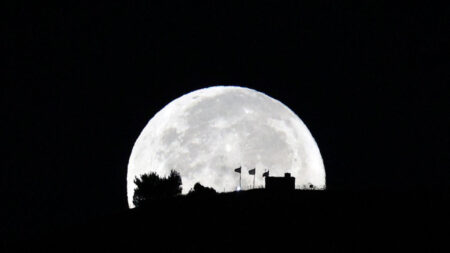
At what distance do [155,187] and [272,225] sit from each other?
68.5 feet

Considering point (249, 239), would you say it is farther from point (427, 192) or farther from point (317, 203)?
point (427, 192)

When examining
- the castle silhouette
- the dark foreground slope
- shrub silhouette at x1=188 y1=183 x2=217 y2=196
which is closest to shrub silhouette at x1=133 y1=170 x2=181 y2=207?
shrub silhouette at x1=188 y1=183 x2=217 y2=196

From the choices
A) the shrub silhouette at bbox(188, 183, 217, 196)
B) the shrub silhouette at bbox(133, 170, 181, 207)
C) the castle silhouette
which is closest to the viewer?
the castle silhouette

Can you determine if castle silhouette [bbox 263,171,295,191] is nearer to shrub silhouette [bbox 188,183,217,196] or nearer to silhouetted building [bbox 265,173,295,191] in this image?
silhouetted building [bbox 265,173,295,191]

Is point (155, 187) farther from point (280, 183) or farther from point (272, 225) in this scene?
point (272, 225)

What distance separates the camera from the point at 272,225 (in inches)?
1361

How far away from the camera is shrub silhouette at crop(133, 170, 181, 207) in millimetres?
52569

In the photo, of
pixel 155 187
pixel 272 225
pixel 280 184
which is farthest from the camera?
pixel 155 187

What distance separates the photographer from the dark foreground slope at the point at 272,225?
104ft

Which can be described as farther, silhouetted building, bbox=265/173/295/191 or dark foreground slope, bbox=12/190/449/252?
silhouetted building, bbox=265/173/295/191

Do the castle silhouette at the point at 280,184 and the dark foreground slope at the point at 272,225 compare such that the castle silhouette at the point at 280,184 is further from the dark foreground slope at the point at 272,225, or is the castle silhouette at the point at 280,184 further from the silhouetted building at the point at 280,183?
the dark foreground slope at the point at 272,225

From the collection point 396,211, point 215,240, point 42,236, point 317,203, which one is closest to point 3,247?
point 42,236

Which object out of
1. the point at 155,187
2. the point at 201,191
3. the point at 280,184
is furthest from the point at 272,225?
the point at 155,187

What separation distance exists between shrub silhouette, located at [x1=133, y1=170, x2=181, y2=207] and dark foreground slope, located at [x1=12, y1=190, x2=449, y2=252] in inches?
338
